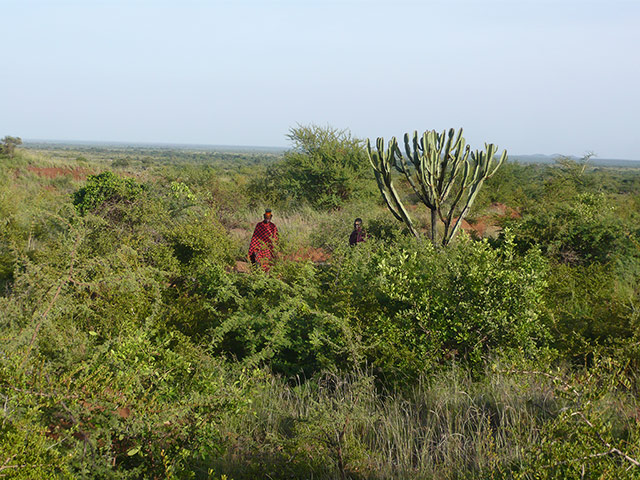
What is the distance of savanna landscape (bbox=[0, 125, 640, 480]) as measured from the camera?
2717mm

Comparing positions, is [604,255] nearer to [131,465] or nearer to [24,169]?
[131,465]

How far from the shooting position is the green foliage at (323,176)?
17969mm

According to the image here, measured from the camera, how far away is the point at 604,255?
28.8 ft

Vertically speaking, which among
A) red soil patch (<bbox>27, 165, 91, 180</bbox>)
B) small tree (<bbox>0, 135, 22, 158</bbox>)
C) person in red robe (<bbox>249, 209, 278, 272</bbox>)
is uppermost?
small tree (<bbox>0, 135, 22, 158</bbox>)

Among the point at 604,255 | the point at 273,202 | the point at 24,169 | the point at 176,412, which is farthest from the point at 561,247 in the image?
the point at 24,169

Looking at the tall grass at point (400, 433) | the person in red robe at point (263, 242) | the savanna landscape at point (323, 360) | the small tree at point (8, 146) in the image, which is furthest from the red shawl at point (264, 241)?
the small tree at point (8, 146)

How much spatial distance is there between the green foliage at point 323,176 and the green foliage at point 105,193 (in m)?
7.75

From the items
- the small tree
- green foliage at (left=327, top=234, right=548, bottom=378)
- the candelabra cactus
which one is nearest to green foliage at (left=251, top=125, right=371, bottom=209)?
the candelabra cactus

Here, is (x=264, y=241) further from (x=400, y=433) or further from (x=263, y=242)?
(x=400, y=433)

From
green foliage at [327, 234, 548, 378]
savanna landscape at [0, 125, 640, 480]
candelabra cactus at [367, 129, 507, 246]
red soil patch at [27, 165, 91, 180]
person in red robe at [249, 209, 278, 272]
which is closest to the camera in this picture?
savanna landscape at [0, 125, 640, 480]

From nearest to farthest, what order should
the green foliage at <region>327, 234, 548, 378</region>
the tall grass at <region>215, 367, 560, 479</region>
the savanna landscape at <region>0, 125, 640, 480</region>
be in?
the savanna landscape at <region>0, 125, 640, 480</region>
the tall grass at <region>215, 367, 560, 479</region>
the green foliage at <region>327, 234, 548, 378</region>

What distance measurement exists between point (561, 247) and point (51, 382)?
8792 mm

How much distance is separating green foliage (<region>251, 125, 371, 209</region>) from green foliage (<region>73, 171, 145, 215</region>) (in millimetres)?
7750

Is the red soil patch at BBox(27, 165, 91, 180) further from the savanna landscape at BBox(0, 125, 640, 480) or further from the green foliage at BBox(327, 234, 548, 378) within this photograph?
the green foliage at BBox(327, 234, 548, 378)
